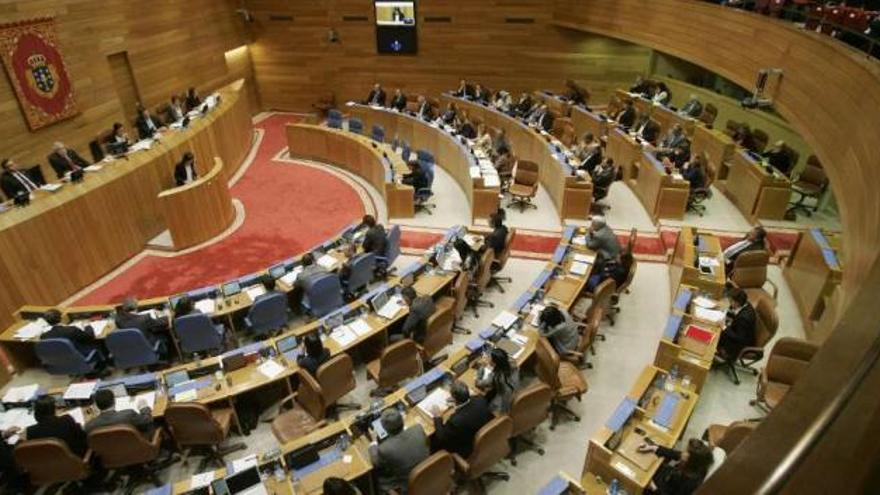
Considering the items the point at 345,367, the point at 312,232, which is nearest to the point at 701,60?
the point at 312,232

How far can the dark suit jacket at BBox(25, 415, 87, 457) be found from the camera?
208 inches

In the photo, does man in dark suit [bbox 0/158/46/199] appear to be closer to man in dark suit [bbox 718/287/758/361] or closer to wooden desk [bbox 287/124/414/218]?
wooden desk [bbox 287/124/414/218]

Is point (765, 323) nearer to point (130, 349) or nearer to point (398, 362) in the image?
point (398, 362)

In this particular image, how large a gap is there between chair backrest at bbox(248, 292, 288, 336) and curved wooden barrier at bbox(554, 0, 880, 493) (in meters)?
6.20

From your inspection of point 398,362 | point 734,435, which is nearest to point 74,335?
point 398,362

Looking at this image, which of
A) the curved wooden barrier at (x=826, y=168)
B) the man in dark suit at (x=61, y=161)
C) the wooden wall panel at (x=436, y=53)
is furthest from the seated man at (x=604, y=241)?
the wooden wall panel at (x=436, y=53)

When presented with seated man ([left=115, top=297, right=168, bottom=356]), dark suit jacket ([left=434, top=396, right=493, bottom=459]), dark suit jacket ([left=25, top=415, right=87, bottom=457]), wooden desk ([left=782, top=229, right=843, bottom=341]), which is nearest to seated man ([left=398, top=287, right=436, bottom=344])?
dark suit jacket ([left=434, top=396, right=493, bottom=459])

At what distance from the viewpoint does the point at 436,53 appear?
1814 cm

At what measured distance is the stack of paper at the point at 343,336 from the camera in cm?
677

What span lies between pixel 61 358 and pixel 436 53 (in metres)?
14.5

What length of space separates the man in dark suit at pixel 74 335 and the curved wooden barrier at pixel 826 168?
786cm

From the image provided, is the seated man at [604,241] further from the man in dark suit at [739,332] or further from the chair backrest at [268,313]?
the chair backrest at [268,313]

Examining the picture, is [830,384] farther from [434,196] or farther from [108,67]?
[108,67]

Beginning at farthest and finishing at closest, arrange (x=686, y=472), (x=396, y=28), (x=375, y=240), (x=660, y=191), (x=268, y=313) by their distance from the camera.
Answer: (x=396, y=28)
(x=660, y=191)
(x=375, y=240)
(x=268, y=313)
(x=686, y=472)
